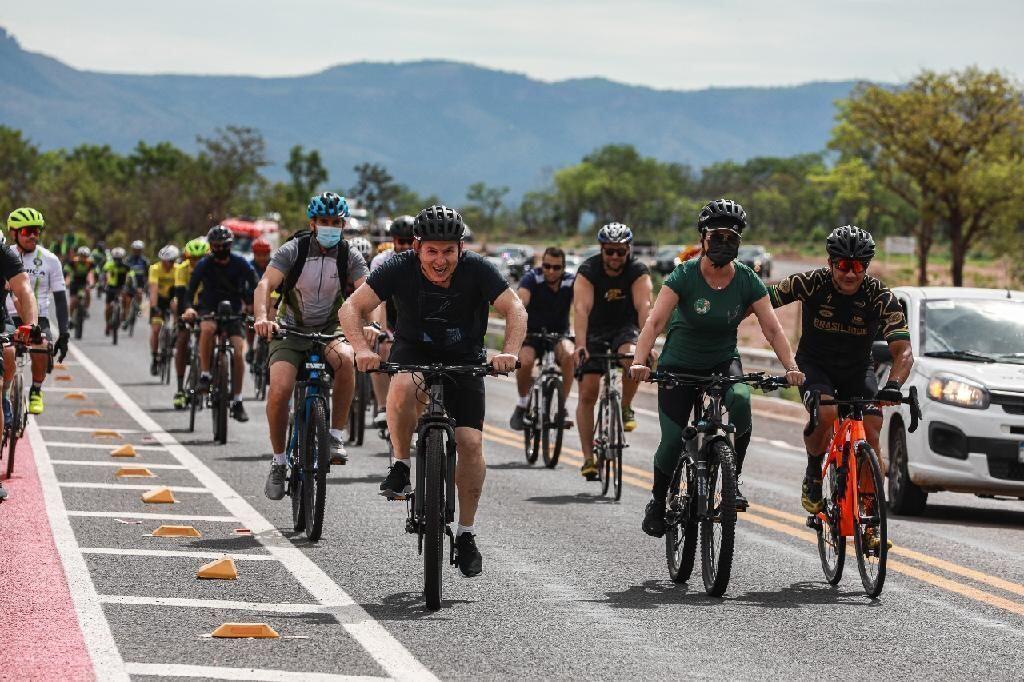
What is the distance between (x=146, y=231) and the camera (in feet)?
347

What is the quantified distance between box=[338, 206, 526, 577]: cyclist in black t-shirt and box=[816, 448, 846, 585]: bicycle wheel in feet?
6.30

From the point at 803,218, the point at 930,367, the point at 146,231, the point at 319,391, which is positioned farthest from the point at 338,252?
the point at 803,218

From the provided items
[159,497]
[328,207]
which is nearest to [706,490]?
[328,207]

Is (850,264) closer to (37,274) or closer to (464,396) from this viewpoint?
(464,396)

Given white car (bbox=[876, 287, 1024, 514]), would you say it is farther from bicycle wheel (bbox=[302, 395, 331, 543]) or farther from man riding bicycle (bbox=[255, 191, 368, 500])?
bicycle wheel (bbox=[302, 395, 331, 543])

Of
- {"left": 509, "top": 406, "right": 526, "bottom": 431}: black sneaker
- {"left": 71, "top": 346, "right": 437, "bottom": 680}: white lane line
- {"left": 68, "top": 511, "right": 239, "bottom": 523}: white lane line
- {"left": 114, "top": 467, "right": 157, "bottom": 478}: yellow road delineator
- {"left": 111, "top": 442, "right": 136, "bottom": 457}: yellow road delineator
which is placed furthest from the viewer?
{"left": 509, "top": 406, "right": 526, "bottom": 431}: black sneaker

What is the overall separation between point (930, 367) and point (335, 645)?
6.95 metres

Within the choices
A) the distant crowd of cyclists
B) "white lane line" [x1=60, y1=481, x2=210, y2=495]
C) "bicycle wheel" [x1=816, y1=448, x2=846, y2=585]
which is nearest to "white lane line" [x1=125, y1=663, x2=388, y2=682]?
the distant crowd of cyclists

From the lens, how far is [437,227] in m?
8.45

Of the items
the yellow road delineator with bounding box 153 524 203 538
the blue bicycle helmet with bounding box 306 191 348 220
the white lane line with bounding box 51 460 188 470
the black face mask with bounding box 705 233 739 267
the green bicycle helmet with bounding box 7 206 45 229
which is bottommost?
the white lane line with bounding box 51 460 188 470

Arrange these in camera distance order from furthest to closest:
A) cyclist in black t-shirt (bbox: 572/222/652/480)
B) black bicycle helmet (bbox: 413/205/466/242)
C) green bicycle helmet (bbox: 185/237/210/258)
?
green bicycle helmet (bbox: 185/237/210/258), cyclist in black t-shirt (bbox: 572/222/652/480), black bicycle helmet (bbox: 413/205/466/242)

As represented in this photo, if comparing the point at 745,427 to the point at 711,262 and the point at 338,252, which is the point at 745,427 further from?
the point at 338,252

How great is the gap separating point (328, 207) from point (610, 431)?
3210mm

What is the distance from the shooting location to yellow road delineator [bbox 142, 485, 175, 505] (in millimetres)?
12156
